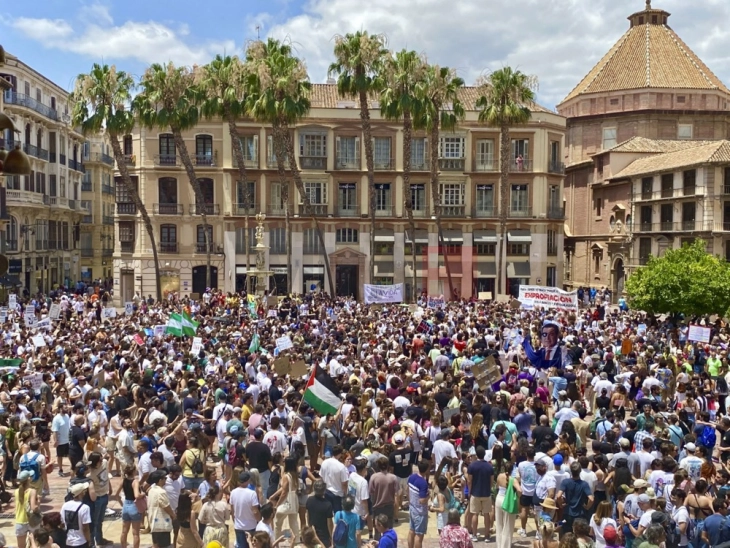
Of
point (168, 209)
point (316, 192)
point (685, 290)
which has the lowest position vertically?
point (685, 290)

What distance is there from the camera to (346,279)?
5031cm

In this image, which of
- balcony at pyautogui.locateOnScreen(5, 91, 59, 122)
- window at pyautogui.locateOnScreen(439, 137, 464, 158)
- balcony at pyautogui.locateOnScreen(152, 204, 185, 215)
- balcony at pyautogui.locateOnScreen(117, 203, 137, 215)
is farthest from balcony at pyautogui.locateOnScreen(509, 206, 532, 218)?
balcony at pyautogui.locateOnScreen(5, 91, 59, 122)

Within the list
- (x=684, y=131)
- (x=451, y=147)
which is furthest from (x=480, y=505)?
(x=684, y=131)

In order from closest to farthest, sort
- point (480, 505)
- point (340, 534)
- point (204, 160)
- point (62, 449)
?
1. point (340, 534)
2. point (480, 505)
3. point (62, 449)
4. point (204, 160)

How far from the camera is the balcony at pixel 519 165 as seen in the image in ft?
166

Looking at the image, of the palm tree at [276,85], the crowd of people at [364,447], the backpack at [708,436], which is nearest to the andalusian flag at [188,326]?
the crowd of people at [364,447]

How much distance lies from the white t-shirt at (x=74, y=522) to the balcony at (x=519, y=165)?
4417 centimetres

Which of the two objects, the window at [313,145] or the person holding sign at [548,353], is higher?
the window at [313,145]

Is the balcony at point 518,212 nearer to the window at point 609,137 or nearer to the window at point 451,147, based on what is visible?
the window at point 451,147

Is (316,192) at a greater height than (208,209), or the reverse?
(316,192)

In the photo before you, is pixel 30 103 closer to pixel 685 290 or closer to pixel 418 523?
pixel 685 290

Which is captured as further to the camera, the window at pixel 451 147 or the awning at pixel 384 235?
the window at pixel 451 147

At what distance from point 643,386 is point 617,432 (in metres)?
5.06

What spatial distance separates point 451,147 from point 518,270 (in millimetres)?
9263
